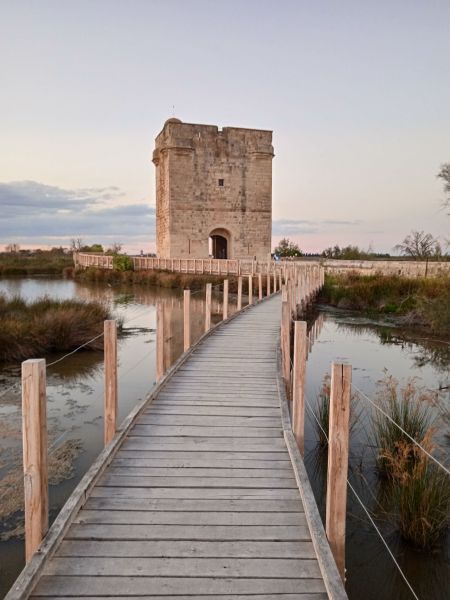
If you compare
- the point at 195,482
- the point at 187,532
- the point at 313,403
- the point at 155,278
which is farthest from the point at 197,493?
the point at 155,278

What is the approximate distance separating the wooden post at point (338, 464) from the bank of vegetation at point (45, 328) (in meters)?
8.62

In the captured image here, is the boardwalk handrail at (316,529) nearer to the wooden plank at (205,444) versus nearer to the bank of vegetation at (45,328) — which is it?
the wooden plank at (205,444)

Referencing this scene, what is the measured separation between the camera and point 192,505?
3547 millimetres

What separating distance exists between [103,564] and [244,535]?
871mm

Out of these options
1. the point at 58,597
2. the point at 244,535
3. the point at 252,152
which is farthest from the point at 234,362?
the point at 252,152

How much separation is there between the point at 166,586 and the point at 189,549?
35 cm

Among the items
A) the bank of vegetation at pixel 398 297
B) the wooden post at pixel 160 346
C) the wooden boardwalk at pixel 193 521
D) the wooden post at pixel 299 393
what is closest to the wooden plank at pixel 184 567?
the wooden boardwalk at pixel 193 521

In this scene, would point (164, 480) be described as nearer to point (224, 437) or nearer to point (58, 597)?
point (224, 437)

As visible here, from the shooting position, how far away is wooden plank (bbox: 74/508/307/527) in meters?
3.31

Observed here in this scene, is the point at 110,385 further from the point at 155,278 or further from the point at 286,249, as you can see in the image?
the point at 286,249

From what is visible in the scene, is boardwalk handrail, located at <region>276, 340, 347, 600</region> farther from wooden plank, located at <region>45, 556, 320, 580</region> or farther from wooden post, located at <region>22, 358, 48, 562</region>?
wooden post, located at <region>22, 358, 48, 562</region>

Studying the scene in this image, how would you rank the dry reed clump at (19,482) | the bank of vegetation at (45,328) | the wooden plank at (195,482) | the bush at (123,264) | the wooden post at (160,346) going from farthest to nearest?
the bush at (123,264) → the bank of vegetation at (45,328) → the wooden post at (160,346) → the dry reed clump at (19,482) → the wooden plank at (195,482)

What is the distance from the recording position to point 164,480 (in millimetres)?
3916

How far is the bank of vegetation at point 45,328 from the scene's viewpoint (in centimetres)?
1061
